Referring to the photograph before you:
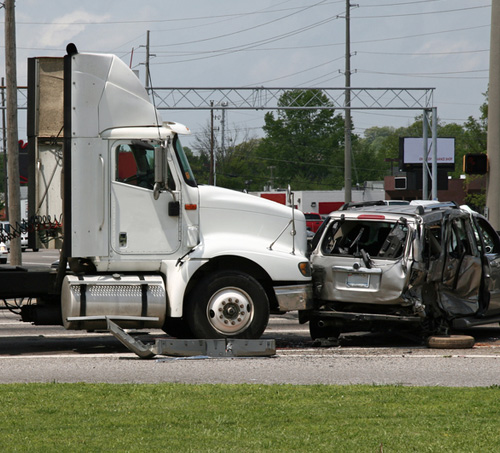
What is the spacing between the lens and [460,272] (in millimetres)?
12258

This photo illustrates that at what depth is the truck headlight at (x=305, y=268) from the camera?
11367 millimetres

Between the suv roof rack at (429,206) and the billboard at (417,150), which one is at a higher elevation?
the billboard at (417,150)

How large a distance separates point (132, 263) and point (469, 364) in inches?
165

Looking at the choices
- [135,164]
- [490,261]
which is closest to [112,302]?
[135,164]

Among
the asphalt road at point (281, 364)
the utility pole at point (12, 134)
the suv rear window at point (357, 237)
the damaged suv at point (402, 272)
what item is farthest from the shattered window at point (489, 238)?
the utility pole at point (12, 134)

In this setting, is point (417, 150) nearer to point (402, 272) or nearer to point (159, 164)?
point (402, 272)

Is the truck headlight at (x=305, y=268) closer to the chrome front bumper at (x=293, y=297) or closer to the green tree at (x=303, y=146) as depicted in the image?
the chrome front bumper at (x=293, y=297)

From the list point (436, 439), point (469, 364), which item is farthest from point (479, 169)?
point (436, 439)

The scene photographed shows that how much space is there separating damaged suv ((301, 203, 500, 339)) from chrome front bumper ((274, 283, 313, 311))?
42 centimetres

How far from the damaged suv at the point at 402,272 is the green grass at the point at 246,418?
3105 mm

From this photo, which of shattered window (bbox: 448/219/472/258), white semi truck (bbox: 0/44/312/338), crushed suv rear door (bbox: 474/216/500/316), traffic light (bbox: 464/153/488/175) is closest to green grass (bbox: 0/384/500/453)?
white semi truck (bbox: 0/44/312/338)

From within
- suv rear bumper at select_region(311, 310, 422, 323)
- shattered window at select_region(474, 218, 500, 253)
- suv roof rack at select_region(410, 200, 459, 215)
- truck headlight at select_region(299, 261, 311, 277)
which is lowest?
suv rear bumper at select_region(311, 310, 422, 323)

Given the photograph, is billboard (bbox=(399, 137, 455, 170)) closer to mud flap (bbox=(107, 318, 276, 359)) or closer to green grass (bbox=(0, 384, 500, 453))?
mud flap (bbox=(107, 318, 276, 359))

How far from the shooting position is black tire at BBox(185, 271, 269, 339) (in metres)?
11.1
